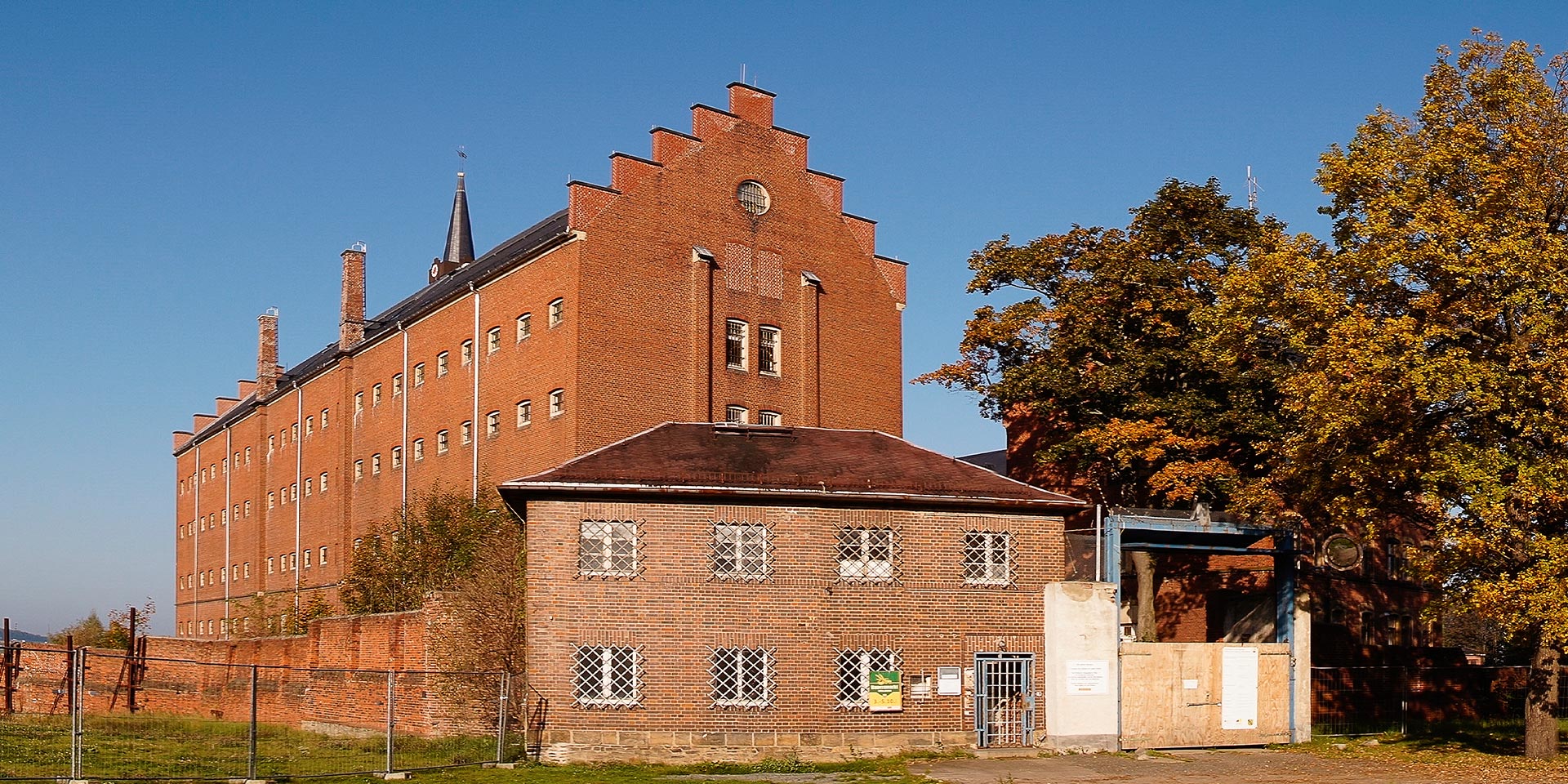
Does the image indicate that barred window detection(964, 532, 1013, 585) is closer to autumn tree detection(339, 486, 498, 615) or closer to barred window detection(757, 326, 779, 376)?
autumn tree detection(339, 486, 498, 615)

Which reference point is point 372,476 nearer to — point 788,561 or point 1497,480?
point 788,561

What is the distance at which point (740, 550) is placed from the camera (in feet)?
103

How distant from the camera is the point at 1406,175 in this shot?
32.2 m

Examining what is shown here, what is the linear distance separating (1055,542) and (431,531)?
63.2 feet

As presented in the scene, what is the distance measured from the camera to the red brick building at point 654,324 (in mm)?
44719

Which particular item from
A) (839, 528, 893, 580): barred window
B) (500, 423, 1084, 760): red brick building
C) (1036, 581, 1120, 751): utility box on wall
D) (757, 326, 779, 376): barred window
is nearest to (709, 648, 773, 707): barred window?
(500, 423, 1084, 760): red brick building

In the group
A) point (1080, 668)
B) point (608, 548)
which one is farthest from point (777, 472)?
point (1080, 668)

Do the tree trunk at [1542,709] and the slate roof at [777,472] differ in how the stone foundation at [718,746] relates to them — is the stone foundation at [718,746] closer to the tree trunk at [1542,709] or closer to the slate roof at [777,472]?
the slate roof at [777,472]

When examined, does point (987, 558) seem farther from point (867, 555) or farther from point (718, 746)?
point (718, 746)

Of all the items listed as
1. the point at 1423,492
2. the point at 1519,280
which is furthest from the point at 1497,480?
the point at 1519,280

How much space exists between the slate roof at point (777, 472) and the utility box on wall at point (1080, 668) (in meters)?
1.97

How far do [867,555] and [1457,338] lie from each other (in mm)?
12208

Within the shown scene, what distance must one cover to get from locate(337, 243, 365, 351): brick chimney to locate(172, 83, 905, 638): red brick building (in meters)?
3.09

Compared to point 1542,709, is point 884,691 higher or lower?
higher
